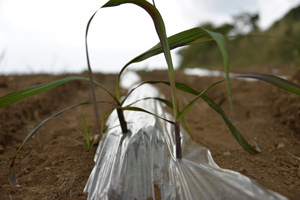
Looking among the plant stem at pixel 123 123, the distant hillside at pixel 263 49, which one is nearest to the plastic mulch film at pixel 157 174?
the plant stem at pixel 123 123

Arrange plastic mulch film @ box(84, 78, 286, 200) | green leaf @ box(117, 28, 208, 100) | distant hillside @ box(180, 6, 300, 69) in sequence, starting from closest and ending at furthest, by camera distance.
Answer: plastic mulch film @ box(84, 78, 286, 200) → green leaf @ box(117, 28, 208, 100) → distant hillside @ box(180, 6, 300, 69)

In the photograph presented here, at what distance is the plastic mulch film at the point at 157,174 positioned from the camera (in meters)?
0.65

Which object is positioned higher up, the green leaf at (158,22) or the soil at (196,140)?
the green leaf at (158,22)

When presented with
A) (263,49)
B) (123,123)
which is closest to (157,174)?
(123,123)

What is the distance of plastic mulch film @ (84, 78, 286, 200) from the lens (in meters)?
0.65

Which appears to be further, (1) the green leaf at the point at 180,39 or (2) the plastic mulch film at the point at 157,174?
(1) the green leaf at the point at 180,39

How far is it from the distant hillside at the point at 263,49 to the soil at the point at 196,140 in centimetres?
392

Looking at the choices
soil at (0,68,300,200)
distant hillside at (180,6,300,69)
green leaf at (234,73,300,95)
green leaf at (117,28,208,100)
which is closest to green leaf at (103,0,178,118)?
green leaf at (117,28,208,100)

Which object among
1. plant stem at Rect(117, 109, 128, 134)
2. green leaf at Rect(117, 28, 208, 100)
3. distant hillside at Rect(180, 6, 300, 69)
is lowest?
plant stem at Rect(117, 109, 128, 134)

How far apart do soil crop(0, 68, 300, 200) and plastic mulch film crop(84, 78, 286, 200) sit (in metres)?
0.08

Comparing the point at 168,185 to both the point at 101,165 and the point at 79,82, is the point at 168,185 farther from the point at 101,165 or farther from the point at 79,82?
the point at 79,82

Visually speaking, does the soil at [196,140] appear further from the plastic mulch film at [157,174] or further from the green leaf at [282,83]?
the green leaf at [282,83]

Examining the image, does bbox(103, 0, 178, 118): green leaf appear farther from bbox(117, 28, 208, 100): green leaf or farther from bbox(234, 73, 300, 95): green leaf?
bbox(234, 73, 300, 95): green leaf

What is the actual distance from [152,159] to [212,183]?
0.81 feet
